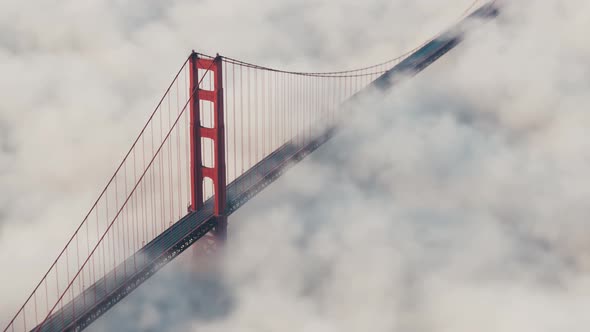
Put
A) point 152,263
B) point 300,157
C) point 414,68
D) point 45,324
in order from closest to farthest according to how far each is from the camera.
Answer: point 45,324, point 152,263, point 300,157, point 414,68

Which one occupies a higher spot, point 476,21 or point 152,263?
point 476,21

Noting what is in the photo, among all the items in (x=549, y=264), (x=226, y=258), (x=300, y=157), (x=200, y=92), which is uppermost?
(x=200, y=92)

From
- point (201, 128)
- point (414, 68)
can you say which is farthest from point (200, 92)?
point (414, 68)

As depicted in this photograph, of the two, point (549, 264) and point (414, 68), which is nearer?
point (549, 264)

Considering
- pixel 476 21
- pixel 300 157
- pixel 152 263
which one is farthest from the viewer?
pixel 476 21

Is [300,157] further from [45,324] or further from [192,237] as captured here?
[45,324]

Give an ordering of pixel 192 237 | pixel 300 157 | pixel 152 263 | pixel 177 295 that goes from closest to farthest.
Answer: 1. pixel 152 263
2. pixel 192 237
3. pixel 177 295
4. pixel 300 157

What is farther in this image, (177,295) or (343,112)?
(343,112)

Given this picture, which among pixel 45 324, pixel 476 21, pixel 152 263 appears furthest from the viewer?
pixel 476 21

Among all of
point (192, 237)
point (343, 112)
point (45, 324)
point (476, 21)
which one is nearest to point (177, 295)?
point (192, 237)

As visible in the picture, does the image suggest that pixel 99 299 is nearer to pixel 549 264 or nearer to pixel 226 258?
pixel 226 258
